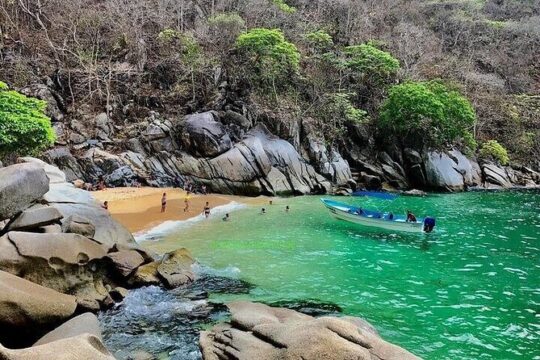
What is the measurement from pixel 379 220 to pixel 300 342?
20.0 m

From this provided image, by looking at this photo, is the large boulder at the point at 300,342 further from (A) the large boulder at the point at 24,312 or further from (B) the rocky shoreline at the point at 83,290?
(A) the large boulder at the point at 24,312

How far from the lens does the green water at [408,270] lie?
12.0 metres

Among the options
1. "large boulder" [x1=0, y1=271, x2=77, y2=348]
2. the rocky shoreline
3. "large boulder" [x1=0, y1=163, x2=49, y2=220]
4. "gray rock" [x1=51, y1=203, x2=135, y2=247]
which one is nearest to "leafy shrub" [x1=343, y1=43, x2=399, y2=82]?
"gray rock" [x1=51, y1=203, x2=135, y2=247]

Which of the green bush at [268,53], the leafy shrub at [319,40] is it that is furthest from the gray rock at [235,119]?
the leafy shrub at [319,40]

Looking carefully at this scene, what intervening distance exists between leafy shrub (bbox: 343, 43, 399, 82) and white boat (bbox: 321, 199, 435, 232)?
87.0ft

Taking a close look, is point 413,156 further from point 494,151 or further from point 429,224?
point 429,224

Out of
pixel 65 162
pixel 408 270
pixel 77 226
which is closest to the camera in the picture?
pixel 77 226

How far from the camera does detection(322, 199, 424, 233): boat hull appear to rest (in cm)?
2492

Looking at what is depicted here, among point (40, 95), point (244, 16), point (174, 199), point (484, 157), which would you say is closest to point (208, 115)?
point (174, 199)

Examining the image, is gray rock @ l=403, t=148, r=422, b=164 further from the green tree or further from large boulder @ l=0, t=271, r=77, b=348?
large boulder @ l=0, t=271, r=77, b=348

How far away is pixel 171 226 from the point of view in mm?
24984

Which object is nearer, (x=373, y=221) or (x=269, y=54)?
(x=373, y=221)

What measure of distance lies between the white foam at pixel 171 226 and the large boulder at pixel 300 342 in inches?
587

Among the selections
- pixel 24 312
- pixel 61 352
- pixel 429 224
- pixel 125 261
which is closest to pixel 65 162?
pixel 125 261
